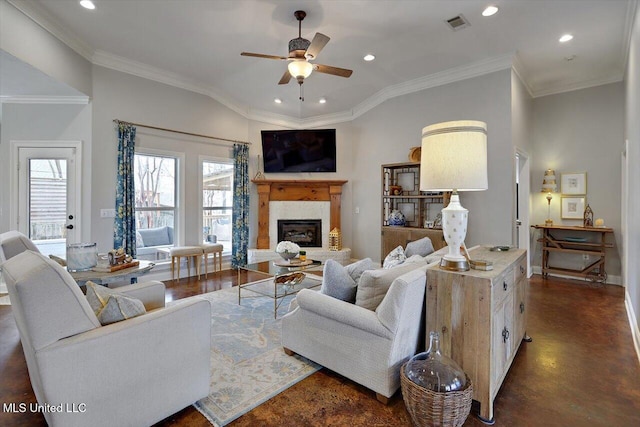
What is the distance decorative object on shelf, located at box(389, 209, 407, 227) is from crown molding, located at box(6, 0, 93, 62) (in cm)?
488

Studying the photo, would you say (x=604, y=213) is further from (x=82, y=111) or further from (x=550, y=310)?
(x=82, y=111)

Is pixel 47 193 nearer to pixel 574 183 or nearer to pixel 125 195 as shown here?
pixel 125 195

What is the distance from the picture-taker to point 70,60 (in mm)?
3801

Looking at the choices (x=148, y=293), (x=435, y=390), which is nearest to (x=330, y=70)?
(x=148, y=293)

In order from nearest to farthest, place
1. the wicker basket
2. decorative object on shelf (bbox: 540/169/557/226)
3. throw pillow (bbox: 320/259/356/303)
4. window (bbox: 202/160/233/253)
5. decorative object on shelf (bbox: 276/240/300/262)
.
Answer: the wicker basket
throw pillow (bbox: 320/259/356/303)
decorative object on shelf (bbox: 276/240/300/262)
decorative object on shelf (bbox: 540/169/557/226)
window (bbox: 202/160/233/253)

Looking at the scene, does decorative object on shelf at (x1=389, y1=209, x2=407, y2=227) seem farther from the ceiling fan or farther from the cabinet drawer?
the cabinet drawer

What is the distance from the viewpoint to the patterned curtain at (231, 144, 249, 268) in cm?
588

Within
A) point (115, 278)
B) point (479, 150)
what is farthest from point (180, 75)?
point (479, 150)

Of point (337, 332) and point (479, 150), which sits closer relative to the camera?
point (479, 150)

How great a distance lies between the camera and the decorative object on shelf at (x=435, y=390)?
162 centimetres

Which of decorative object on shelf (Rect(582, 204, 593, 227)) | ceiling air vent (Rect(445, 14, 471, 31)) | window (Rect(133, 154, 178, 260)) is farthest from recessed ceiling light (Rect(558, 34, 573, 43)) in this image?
window (Rect(133, 154, 178, 260))

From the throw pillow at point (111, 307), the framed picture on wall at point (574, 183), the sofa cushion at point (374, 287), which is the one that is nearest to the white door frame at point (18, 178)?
the throw pillow at point (111, 307)

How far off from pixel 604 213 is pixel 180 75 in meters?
7.01

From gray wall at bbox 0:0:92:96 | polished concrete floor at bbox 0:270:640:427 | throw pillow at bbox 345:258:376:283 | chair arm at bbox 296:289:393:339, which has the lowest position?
polished concrete floor at bbox 0:270:640:427
